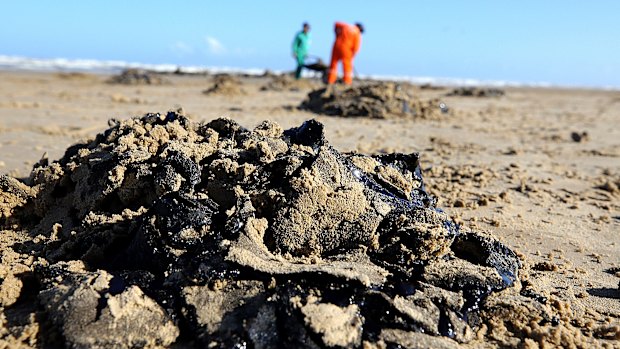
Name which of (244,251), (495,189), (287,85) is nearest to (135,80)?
(287,85)

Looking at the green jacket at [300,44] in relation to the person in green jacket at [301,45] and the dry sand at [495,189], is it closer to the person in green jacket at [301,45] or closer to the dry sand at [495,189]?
the person in green jacket at [301,45]

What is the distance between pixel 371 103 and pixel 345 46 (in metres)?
3.87

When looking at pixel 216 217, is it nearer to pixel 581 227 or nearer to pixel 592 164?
pixel 581 227

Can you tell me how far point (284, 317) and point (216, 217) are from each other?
634mm

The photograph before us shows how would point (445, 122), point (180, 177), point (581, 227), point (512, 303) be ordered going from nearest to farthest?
point (512, 303) → point (180, 177) → point (581, 227) → point (445, 122)

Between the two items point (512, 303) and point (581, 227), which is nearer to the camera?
point (512, 303)

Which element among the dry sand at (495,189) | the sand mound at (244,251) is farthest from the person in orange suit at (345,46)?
the sand mound at (244,251)

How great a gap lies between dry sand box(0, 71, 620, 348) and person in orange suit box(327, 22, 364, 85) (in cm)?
210

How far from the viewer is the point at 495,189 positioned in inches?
183

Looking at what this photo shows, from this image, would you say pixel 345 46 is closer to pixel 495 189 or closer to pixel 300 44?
pixel 300 44

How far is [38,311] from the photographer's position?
218 centimetres

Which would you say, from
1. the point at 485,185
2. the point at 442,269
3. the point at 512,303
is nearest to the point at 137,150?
the point at 442,269

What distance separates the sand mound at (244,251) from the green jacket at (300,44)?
1295 centimetres

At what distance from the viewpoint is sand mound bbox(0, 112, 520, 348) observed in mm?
2039
